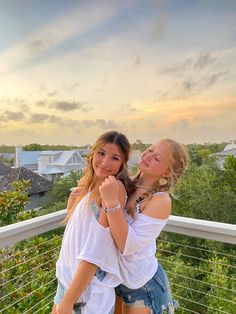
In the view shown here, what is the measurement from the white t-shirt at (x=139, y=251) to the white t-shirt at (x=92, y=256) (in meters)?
0.05

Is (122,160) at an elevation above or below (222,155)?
above

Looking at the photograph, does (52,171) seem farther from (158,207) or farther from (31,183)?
(158,207)

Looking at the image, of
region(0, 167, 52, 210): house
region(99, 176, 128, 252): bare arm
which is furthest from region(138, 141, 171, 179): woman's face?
region(0, 167, 52, 210): house

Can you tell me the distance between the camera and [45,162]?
33.0ft

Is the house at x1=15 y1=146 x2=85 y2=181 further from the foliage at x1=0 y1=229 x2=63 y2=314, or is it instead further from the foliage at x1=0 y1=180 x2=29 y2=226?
the foliage at x1=0 y1=229 x2=63 y2=314

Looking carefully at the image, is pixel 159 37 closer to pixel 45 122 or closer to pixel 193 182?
pixel 45 122

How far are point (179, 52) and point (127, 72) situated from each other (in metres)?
0.96

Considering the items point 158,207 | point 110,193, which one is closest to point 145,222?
point 158,207

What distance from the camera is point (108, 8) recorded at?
141 inches

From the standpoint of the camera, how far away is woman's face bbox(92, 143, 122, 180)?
125 centimetres

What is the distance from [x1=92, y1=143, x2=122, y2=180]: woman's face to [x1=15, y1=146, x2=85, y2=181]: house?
663 centimetres

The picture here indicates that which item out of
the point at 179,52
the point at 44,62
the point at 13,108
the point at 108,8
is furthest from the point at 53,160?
the point at 108,8

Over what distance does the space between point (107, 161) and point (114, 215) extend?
0.83ft

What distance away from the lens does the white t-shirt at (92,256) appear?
111 centimetres
